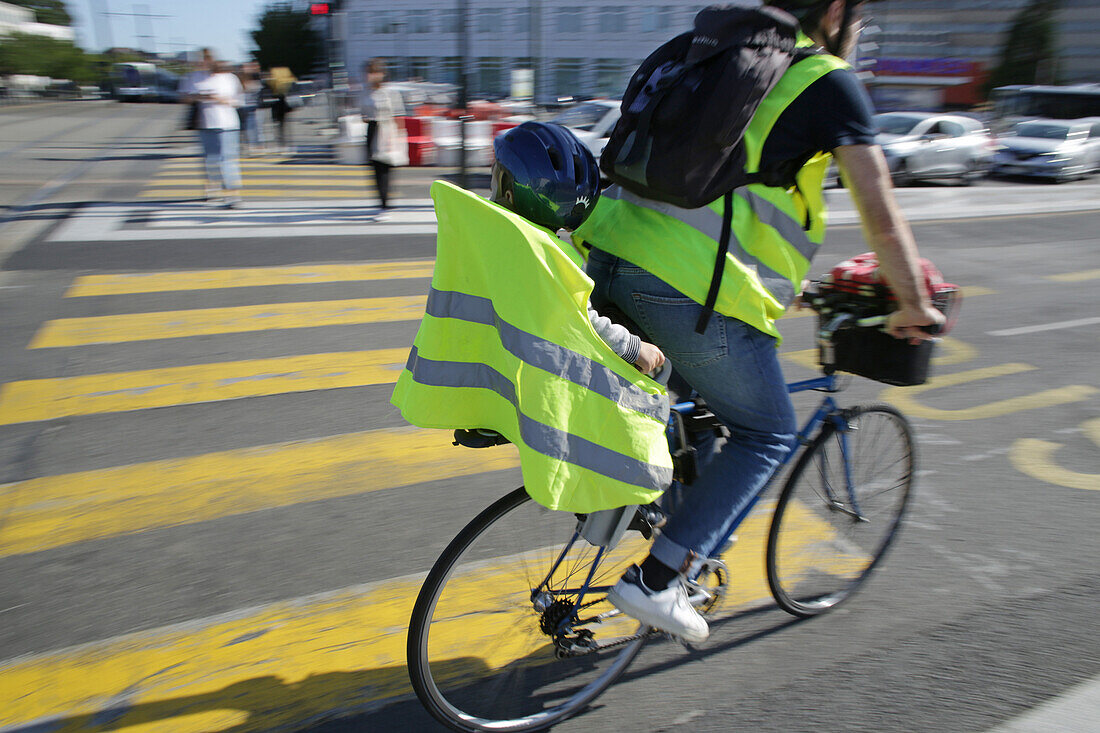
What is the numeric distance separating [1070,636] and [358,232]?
820 centimetres

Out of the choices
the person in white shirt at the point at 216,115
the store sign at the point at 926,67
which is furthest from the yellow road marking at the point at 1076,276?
the store sign at the point at 926,67

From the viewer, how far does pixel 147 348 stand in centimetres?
527

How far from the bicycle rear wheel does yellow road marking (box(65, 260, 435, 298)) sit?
207 inches

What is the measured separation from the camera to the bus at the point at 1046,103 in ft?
69.3

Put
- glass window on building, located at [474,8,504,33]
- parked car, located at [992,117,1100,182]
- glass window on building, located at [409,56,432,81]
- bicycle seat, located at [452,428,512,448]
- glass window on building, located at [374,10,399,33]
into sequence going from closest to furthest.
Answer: bicycle seat, located at [452,428,512,448]
parked car, located at [992,117,1100,182]
glass window on building, located at [474,8,504,33]
glass window on building, located at [409,56,432,81]
glass window on building, located at [374,10,399,33]

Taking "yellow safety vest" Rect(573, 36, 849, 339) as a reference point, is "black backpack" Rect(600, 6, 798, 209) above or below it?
above

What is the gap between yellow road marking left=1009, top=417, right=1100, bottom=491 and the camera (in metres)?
3.88

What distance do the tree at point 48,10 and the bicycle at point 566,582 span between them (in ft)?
356

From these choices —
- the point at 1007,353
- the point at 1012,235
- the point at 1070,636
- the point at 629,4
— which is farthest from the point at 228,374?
the point at 629,4

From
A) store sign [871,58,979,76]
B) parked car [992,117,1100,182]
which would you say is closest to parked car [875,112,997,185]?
parked car [992,117,1100,182]

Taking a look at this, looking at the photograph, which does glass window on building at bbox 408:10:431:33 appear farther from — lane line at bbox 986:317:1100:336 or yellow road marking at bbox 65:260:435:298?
lane line at bbox 986:317:1100:336

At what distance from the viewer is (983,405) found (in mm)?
4809

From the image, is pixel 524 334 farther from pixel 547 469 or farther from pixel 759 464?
pixel 759 464

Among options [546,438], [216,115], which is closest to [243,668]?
[546,438]
